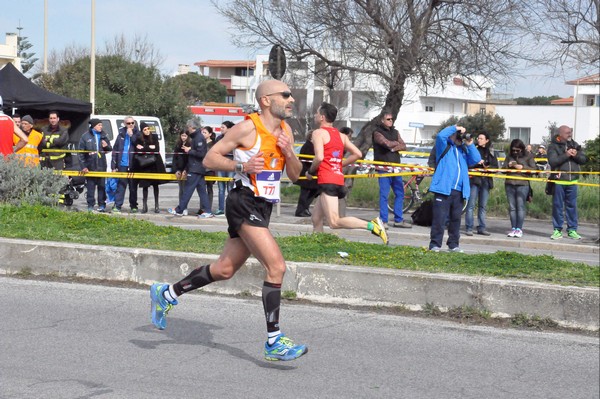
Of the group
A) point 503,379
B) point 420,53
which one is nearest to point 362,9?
point 420,53

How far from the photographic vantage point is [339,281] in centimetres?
860

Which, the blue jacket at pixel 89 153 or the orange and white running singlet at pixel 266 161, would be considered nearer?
the orange and white running singlet at pixel 266 161

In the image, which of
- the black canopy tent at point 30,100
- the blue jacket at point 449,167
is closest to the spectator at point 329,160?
the blue jacket at point 449,167

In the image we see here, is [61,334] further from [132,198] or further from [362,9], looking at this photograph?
[362,9]

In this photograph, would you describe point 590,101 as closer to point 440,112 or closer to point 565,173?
point 440,112

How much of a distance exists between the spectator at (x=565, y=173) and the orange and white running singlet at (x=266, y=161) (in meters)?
10.5

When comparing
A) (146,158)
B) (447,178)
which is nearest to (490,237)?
(447,178)

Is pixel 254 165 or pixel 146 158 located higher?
pixel 254 165

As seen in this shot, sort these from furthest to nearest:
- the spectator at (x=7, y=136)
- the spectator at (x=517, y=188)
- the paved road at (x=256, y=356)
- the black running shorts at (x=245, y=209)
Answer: the spectator at (x=517, y=188)
the spectator at (x=7, y=136)
the black running shorts at (x=245, y=209)
the paved road at (x=256, y=356)

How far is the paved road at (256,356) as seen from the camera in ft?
19.8

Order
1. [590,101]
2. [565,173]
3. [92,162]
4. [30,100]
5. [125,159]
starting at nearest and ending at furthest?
[565,173], [125,159], [92,162], [30,100], [590,101]

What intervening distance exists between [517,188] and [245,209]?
35.2 feet

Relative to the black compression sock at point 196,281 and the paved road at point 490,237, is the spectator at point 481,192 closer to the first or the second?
the paved road at point 490,237

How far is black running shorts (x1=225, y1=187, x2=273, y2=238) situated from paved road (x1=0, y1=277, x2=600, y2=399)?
0.98 metres
